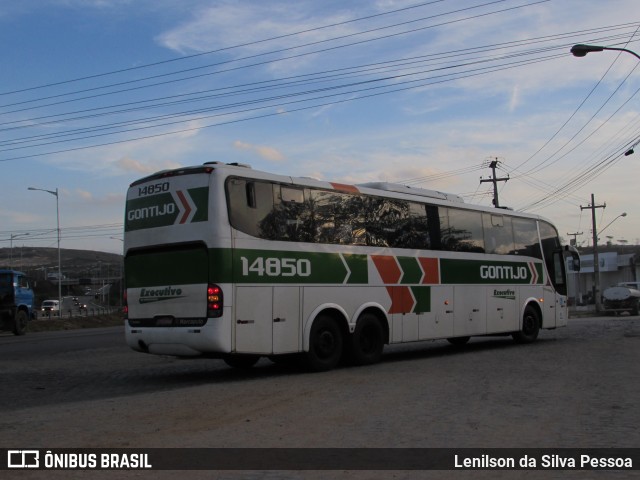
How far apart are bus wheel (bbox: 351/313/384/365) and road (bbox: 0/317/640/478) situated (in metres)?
0.30

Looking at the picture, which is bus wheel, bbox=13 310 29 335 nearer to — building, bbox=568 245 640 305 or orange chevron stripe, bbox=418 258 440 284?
orange chevron stripe, bbox=418 258 440 284

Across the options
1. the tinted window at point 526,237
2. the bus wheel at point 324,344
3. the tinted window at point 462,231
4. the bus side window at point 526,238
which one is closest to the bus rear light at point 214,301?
the bus wheel at point 324,344

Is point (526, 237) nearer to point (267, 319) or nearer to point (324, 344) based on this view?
point (324, 344)

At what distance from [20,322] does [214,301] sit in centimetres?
2527

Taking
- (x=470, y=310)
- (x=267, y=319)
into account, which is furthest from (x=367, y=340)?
(x=470, y=310)

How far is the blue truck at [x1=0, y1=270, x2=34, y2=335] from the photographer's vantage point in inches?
1238

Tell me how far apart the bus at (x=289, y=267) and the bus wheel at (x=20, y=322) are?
72.6 feet

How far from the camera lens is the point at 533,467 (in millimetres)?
5953

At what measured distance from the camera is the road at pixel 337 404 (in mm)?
7059

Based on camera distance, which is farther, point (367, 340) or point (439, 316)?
point (439, 316)

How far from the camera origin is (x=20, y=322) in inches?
1288

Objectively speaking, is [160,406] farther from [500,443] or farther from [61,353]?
[61,353]

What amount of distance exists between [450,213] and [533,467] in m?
10.7

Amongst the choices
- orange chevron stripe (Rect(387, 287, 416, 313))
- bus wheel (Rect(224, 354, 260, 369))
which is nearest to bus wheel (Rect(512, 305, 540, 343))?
orange chevron stripe (Rect(387, 287, 416, 313))
